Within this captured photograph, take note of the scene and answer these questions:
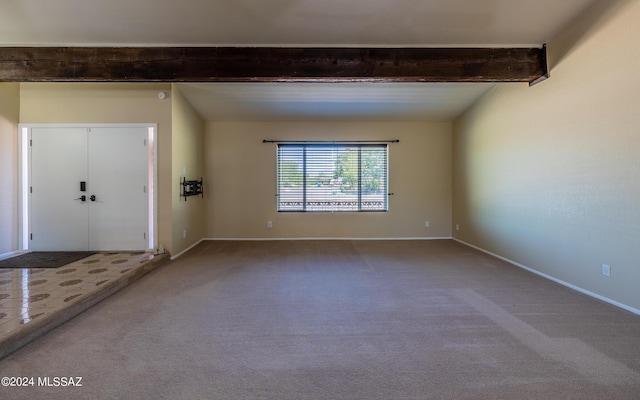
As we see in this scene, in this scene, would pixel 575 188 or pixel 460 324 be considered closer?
pixel 460 324

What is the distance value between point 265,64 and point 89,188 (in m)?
3.60

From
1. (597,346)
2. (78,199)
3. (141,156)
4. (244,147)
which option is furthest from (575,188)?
(78,199)

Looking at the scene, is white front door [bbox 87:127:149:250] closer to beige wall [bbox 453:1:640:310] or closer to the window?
the window

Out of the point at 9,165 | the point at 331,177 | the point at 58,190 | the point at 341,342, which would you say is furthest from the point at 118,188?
the point at 341,342

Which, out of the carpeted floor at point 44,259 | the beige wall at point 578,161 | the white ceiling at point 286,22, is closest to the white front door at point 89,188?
the carpeted floor at point 44,259

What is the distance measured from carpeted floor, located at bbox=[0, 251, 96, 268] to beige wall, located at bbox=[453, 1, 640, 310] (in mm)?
6523

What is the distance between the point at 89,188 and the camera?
14.8 ft

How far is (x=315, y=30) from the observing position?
3.17 meters

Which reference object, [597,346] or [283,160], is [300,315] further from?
[283,160]

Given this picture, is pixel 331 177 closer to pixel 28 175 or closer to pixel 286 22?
pixel 286 22

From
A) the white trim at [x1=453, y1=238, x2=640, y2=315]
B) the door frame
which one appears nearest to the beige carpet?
the white trim at [x1=453, y1=238, x2=640, y2=315]

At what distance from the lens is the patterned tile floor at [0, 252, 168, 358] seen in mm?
2135

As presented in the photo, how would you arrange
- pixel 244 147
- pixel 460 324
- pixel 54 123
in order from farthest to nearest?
pixel 244 147, pixel 54 123, pixel 460 324

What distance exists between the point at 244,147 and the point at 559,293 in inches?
226
